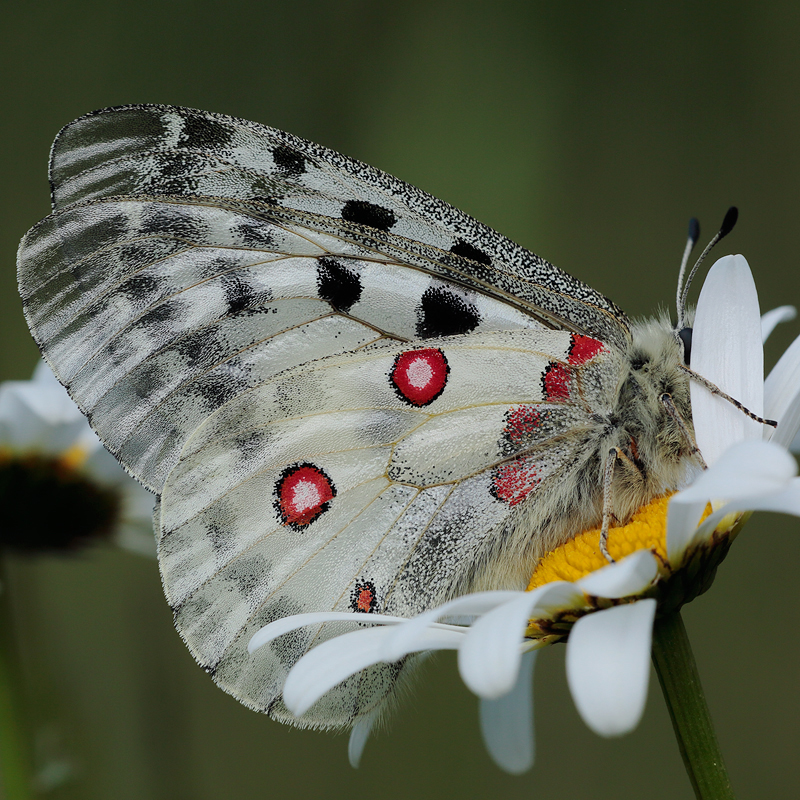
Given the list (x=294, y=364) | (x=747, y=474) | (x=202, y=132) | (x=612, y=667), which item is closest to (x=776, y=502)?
(x=747, y=474)

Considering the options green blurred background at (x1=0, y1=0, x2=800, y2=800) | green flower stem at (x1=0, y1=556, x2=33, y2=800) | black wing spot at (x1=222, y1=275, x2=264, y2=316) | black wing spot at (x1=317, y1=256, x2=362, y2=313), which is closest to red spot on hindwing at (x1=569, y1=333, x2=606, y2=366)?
black wing spot at (x1=317, y1=256, x2=362, y2=313)

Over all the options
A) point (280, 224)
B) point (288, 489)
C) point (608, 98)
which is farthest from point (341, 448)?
point (608, 98)

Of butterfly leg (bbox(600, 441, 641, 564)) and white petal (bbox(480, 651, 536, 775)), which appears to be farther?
white petal (bbox(480, 651, 536, 775))

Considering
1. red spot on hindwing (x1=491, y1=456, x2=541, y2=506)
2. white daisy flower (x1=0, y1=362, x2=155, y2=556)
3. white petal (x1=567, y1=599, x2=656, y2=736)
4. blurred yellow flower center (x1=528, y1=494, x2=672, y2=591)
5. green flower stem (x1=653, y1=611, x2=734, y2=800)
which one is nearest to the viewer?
white petal (x1=567, y1=599, x2=656, y2=736)

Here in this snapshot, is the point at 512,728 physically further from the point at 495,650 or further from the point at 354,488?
the point at 495,650

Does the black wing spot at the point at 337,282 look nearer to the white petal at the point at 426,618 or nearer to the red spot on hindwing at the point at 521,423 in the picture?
the red spot on hindwing at the point at 521,423

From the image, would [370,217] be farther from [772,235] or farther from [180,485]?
[772,235]

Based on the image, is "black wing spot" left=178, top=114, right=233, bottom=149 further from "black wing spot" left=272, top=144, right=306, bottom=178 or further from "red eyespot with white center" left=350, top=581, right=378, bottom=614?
"red eyespot with white center" left=350, top=581, right=378, bottom=614

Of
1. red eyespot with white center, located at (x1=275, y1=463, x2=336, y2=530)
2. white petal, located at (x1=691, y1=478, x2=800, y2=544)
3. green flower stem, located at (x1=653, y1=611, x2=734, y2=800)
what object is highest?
red eyespot with white center, located at (x1=275, y1=463, x2=336, y2=530)
